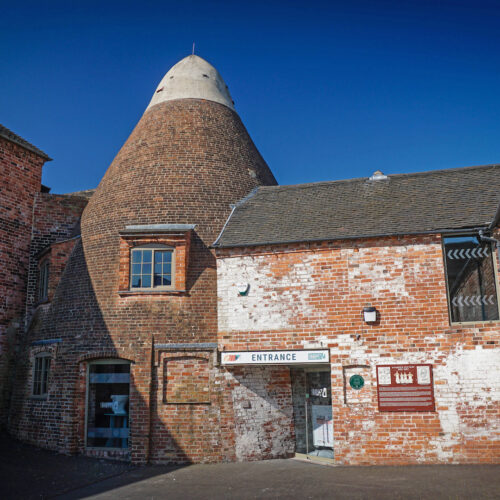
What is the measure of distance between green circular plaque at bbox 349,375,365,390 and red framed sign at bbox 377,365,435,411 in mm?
363

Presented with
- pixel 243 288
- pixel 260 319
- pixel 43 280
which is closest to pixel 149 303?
pixel 243 288

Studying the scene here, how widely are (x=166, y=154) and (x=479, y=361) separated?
404 inches

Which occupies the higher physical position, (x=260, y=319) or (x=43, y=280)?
(x=43, y=280)

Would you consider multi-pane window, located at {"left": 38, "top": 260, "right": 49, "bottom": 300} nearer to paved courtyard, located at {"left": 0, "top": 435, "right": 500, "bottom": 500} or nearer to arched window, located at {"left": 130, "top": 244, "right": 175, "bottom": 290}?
arched window, located at {"left": 130, "top": 244, "right": 175, "bottom": 290}

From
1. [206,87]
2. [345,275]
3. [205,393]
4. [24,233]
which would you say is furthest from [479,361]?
[24,233]

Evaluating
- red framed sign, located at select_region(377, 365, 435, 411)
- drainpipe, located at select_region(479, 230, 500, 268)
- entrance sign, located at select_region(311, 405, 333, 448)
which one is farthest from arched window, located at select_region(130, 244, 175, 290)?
drainpipe, located at select_region(479, 230, 500, 268)

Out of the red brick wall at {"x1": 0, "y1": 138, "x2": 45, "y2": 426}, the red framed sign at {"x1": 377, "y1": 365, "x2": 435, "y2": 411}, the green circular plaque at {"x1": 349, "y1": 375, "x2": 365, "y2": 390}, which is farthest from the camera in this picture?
the red brick wall at {"x1": 0, "y1": 138, "x2": 45, "y2": 426}

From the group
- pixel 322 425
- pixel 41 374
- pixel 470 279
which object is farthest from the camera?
pixel 41 374

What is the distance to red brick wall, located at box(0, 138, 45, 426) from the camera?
15.4m

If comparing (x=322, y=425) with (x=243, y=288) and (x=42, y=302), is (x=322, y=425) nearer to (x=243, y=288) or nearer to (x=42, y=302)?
(x=243, y=288)

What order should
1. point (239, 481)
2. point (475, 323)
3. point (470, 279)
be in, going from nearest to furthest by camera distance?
point (239, 481) < point (475, 323) < point (470, 279)

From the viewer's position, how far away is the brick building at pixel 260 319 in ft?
35.8

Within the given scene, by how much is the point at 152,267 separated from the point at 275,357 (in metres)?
4.27

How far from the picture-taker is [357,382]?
1122 centimetres
